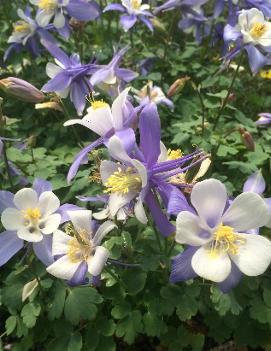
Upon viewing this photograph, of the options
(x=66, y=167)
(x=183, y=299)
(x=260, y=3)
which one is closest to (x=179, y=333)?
(x=183, y=299)

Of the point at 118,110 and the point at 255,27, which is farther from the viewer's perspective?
the point at 255,27

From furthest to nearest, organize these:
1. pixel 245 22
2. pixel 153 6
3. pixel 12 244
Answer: pixel 153 6 → pixel 245 22 → pixel 12 244

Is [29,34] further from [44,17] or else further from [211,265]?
[211,265]

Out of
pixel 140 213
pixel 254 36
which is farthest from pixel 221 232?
pixel 254 36

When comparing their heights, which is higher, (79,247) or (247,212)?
(247,212)

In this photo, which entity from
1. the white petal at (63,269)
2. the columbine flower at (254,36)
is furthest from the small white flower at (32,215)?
the columbine flower at (254,36)

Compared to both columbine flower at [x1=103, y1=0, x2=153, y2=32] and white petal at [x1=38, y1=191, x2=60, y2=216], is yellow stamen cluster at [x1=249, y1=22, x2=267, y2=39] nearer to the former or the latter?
columbine flower at [x1=103, y1=0, x2=153, y2=32]

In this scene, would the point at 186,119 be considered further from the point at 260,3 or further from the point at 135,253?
the point at 135,253
